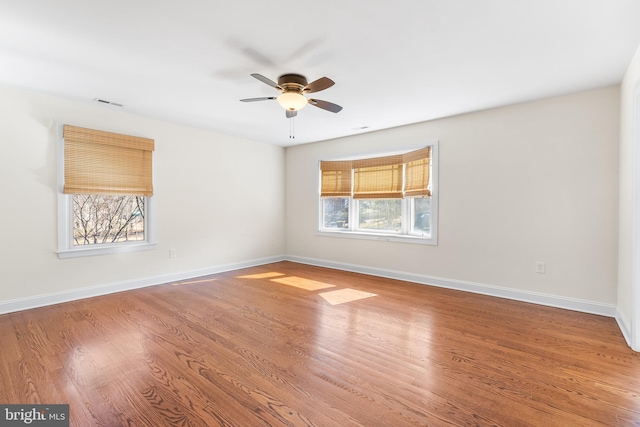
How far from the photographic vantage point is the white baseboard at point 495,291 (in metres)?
3.25

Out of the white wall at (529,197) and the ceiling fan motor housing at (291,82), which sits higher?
the ceiling fan motor housing at (291,82)

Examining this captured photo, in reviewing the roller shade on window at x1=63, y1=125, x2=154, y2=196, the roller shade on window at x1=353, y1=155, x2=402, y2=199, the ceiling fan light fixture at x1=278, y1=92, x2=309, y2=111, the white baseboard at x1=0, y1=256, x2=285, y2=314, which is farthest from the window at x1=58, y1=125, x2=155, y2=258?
the roller shade on window at x1=353, y1=155, x2=402, y2=199

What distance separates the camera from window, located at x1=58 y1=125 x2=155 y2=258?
11.9 feet

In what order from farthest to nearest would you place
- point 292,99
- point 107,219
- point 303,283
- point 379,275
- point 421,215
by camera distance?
point 379,275
point 421,215
point 303,283
point 107,219
point 292,99

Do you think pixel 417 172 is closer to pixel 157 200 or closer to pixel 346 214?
pixel 346 214

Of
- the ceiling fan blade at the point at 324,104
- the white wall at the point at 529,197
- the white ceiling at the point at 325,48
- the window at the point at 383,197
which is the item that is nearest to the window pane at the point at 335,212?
the window at the point at 383,197

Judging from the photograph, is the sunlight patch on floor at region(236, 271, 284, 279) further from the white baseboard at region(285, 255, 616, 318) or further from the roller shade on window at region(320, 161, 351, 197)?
the roller shade on window at region(320, 161, 351, 197)

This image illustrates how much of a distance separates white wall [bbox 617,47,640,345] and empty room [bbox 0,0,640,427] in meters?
0.05

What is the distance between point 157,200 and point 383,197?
360 centimetres

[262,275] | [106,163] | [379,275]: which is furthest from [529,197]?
[106,163]

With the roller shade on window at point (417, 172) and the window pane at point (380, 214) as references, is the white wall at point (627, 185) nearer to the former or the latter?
the roller shade on window at point (417, 172)

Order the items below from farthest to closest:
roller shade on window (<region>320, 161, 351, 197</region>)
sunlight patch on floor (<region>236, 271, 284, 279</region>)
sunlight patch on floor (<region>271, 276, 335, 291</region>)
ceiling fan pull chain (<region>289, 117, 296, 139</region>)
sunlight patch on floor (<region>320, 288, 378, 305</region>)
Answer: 1. roller shade on window (<region>320, 161, 351, 197</region>)
2. sunlight patch on floor (<region>236, 271, 284, 279</region>)
3. ceiling fan pull chain (<region>289, 117, 296, 139</region>)
4. sunlight patch on floor (<region>271, 276, 335, 291</region>)
5. sunlight patch on floor (<region>320, 288, 378, 305</region>)

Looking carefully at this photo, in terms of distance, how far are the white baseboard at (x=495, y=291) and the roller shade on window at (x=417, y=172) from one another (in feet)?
4.26

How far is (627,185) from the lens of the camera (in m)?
2.71
